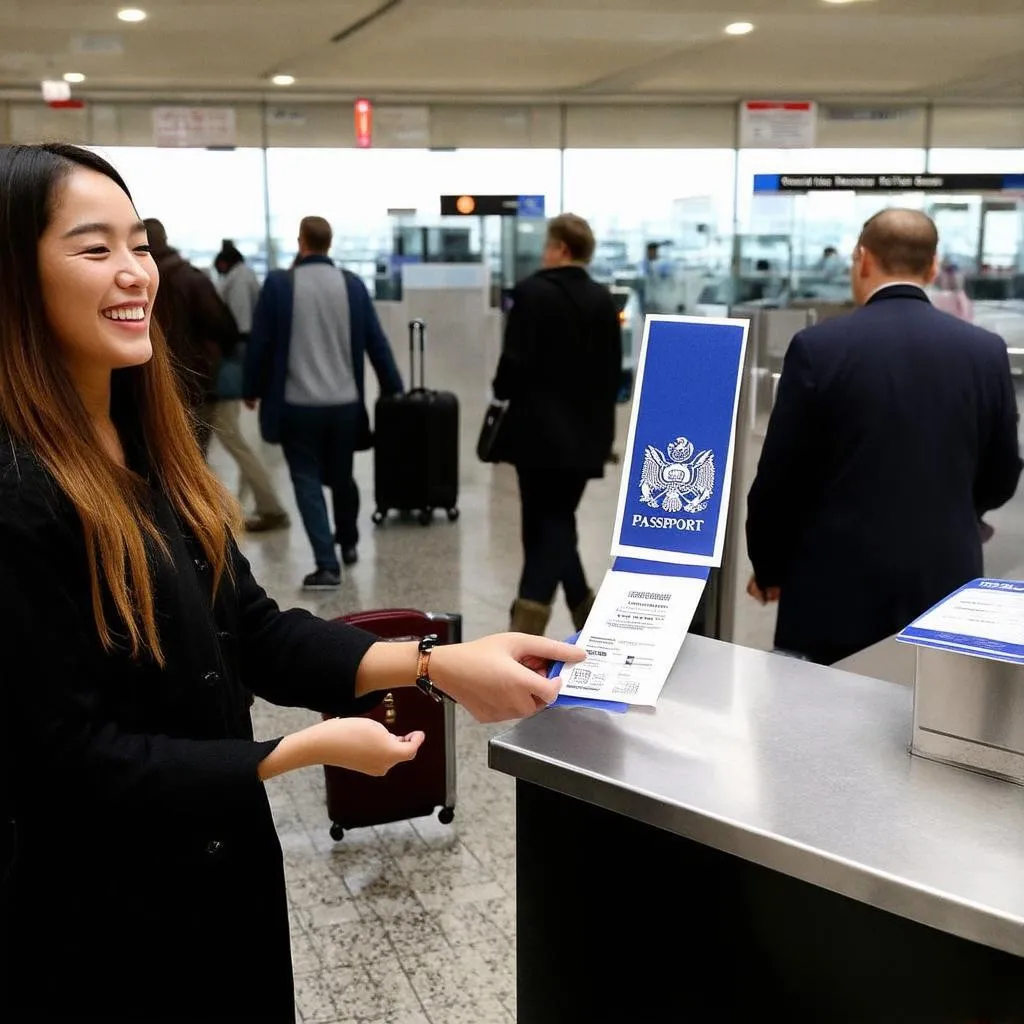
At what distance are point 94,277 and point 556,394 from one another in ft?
11.3

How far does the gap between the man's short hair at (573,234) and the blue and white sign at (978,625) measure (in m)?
3.47

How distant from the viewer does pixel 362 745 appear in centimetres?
130

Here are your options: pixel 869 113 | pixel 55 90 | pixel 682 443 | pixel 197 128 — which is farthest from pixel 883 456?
pixel 869 113

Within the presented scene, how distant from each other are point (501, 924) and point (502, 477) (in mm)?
6315

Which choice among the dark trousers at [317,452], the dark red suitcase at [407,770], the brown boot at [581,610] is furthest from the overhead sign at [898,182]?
the dark red suitcase at [407,770]

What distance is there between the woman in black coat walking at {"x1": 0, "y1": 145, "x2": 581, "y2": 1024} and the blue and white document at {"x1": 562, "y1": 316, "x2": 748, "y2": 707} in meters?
0.06

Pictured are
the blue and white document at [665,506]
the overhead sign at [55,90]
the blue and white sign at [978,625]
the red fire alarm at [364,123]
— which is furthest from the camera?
the red fire alarm at [364,123]

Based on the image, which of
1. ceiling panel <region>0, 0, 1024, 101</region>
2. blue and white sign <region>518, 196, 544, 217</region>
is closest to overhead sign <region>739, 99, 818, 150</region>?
ceiling panel <region>0, 0, 1024, 101</region>

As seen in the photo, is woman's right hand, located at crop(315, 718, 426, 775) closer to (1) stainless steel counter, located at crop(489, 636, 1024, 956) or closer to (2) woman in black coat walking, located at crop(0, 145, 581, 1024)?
(2) woman in black coat walking, located at crop(0, 145, 581, 1024)

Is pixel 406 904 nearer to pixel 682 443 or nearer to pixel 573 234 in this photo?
pixel 682 443

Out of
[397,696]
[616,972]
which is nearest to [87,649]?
[616,972]

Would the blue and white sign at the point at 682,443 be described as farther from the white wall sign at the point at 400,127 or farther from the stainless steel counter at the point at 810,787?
the white wall sign at the point at 400,127

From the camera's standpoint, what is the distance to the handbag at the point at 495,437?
185 inches

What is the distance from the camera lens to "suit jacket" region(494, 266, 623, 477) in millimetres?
4637
